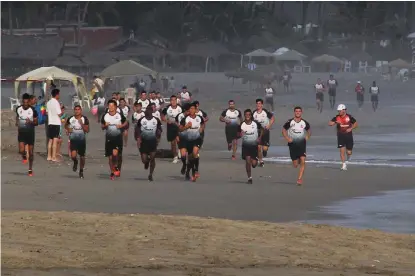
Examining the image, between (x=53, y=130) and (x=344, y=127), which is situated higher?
(x=344, y=127)

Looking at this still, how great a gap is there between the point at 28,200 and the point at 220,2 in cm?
9373

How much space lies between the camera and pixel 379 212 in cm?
1945

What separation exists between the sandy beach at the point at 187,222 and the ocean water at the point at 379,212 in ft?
1.32

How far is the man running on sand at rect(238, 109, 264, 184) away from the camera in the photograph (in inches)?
916

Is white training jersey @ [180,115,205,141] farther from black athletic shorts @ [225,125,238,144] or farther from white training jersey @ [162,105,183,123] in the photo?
black athletic shorts @ [225,125,238,144]

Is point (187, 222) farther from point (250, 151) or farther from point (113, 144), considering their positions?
point (113, 144)

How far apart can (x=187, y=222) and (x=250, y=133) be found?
283 inches

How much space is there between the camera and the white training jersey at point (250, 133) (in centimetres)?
2331

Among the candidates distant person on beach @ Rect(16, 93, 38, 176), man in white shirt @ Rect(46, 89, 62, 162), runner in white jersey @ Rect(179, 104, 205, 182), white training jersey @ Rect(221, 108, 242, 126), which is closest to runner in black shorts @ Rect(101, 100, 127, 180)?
runner in white jersey @ Rect(179, 104, 205, 182)

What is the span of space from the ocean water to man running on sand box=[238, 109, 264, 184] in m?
2.58

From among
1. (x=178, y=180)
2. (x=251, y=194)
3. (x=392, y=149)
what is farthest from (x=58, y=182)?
(x=392, y=149)

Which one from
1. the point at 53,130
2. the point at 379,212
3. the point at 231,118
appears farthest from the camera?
the point at 231,118

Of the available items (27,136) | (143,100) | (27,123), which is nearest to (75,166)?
(27,136)

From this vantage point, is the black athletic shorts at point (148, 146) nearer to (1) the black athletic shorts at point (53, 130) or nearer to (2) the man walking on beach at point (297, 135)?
(2) the man walking on beach at point (297, 135)
